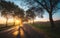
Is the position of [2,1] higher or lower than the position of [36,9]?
higher

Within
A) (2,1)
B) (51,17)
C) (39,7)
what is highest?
(2,1)

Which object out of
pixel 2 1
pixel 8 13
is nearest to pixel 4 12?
pixel 8 13

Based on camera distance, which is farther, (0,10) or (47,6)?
(0,10)

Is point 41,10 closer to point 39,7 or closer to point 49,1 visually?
point 39,7

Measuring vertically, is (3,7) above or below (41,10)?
above

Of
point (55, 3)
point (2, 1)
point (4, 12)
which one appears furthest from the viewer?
Result: point (4, 12)

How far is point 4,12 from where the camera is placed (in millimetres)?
67625

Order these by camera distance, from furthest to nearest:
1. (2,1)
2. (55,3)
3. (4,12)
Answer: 1. (4,12)
2. (2,1)
3. (55,3)

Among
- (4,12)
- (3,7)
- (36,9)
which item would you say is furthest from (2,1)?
(36,9)

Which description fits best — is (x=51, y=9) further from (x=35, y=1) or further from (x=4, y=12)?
(x=4, y=12)

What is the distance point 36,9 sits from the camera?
29828mm

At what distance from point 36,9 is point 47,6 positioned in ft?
→ 8.46

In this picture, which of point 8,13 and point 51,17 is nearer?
point 51,17

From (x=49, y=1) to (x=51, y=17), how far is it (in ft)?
12.1
